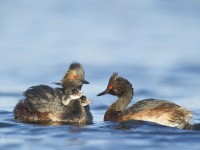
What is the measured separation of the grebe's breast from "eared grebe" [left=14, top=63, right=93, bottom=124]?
1.07m

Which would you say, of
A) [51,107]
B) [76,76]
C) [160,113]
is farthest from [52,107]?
[160,113]

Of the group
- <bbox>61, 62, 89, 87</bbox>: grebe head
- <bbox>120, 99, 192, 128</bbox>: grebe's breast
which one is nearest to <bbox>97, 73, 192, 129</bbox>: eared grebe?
<bbox>120, 99, 192, 128</bbox>: grebe's breast

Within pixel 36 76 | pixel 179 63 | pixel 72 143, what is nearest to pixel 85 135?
pixel 72 143

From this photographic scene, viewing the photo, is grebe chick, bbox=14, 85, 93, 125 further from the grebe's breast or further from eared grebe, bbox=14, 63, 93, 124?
the grebe's breast

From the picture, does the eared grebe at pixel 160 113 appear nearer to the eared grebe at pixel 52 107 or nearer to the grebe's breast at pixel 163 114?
A: the grebe's breast at pixel 163 114

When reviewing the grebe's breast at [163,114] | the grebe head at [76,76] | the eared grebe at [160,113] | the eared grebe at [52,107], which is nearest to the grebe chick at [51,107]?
the eared grebe at [52,107]

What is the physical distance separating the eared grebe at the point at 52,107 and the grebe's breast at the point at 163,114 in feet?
3.51

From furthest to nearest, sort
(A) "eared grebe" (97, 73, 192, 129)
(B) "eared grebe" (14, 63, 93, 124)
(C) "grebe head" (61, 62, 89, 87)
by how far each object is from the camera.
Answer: (C) "grebe head" (61, 62, 89, 87) → (A) "eared grebe" (97, 73, 192, 129) → (B) "eared grebe" (14, 63, 93, 124)

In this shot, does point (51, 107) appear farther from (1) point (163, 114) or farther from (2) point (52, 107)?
Result: (1) point (163, 114)

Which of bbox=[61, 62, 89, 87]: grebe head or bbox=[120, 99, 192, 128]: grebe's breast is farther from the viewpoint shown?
bbox=[61, 62, 89, 87]: grebe head

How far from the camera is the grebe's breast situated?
19.1m

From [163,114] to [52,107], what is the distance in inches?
85.2

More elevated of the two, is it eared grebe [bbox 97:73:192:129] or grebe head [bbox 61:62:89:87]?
grebe head [bbox 61:62:89:87]

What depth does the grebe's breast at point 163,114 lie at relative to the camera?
19.1m
